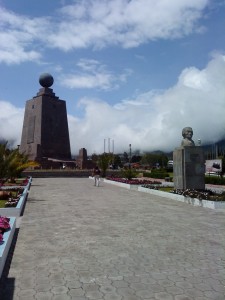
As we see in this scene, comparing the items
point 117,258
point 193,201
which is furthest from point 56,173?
point 117,258

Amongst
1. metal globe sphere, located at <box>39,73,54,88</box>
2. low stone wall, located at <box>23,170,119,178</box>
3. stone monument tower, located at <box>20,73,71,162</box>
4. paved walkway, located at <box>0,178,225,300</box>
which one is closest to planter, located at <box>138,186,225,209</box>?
paved walkway, located at <box>0,178,225,300</box>

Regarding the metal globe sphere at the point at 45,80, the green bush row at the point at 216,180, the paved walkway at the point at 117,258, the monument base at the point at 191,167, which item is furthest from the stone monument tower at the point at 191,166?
the metal globe sphere at the point at 45,80

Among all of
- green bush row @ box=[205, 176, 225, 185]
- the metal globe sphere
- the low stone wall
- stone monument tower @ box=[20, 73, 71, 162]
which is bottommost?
green bush row @ box=[205, 176, 225, 185]

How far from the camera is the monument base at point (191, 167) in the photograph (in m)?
14.5

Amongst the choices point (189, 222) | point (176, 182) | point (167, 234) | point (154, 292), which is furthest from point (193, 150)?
point (154, 292)

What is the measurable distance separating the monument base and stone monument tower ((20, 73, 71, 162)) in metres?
31.2

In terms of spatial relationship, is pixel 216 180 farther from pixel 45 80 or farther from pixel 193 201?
pixel 45 80

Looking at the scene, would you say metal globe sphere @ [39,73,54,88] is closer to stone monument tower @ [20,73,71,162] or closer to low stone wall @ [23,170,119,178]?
stone monument tower @ [20,73,71,162]

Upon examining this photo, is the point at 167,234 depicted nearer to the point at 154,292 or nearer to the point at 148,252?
the point at 148,252

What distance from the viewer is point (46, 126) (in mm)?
45688

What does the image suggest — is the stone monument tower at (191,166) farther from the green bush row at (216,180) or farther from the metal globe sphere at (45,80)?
the metal globe sphere at (45,80)

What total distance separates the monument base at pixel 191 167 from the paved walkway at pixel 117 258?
5209 mm

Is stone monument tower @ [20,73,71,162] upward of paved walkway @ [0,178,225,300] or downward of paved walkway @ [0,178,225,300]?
upward

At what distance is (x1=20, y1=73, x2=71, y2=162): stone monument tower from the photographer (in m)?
45.3
